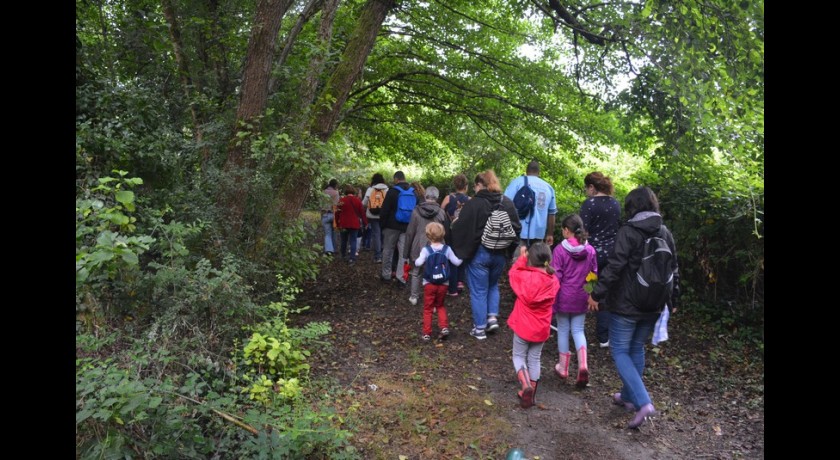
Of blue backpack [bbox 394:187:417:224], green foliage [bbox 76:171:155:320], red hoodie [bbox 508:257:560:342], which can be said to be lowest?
red hoodie [bbox 508:257:560:342]

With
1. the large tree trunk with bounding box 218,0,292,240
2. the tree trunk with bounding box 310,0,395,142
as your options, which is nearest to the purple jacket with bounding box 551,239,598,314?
the large tree trunk with bounding box 218,0,292,240

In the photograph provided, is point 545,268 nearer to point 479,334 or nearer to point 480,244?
point 480,244

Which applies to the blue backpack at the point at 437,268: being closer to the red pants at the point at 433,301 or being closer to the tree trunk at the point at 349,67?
the red pants at the point at 433,301

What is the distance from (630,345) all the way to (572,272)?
111 centimetres

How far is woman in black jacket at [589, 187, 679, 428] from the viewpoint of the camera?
4566 mm

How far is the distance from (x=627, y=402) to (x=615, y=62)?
18.5 feet

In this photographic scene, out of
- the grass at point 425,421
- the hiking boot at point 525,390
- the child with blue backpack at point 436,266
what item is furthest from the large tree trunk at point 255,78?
the hiking boot at point 525,390

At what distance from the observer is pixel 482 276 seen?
6.72 metres

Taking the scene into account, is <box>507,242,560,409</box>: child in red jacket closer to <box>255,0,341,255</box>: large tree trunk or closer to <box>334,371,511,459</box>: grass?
<box>334,371,511,459</box>: grass

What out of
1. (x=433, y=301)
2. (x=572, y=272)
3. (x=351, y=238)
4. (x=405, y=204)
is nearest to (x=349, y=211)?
(x=351, y=238)

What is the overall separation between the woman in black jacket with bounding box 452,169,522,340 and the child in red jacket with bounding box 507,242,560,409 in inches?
57.6
